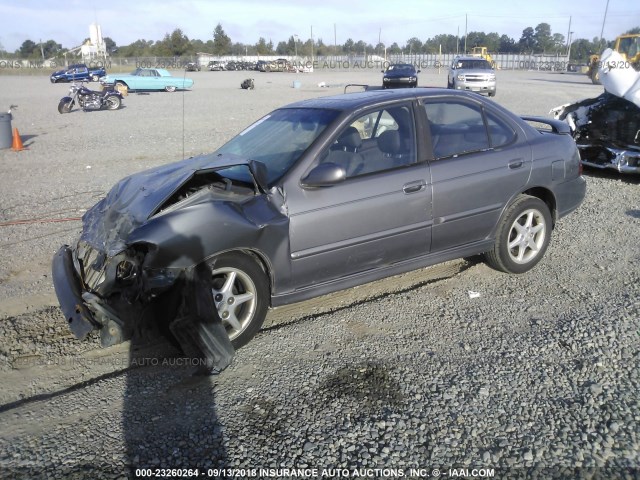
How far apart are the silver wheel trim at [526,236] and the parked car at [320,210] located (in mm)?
15

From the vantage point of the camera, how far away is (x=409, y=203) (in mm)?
4227

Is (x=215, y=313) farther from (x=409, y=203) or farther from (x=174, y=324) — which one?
(x=409, y=203)

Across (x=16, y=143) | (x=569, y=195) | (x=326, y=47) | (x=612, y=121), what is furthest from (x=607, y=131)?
(x=326, y=47)

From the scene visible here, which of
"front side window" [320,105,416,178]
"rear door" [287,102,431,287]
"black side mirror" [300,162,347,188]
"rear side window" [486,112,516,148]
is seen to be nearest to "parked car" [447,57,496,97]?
"rear side window" [486,112,516,148]

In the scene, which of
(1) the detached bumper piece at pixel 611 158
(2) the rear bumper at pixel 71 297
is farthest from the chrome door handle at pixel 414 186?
(1) the detached bumper piece at pixel 611 158

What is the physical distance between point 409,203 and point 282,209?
3.58ft

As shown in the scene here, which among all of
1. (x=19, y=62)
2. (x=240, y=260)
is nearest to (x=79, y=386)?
(x=240, y=260)

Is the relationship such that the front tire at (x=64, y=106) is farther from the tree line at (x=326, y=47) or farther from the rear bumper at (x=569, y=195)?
the tree line at (x=326, y=47)

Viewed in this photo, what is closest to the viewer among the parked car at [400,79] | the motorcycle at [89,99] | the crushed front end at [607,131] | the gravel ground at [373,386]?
the gravel ground at [373,386]

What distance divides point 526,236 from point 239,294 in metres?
2.82

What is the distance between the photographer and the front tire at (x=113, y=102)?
22525 millimetres

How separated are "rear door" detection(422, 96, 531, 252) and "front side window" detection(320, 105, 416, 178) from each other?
23 cm

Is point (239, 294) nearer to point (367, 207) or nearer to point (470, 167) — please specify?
point (367, 207)

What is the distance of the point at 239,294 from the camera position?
3727 mm
